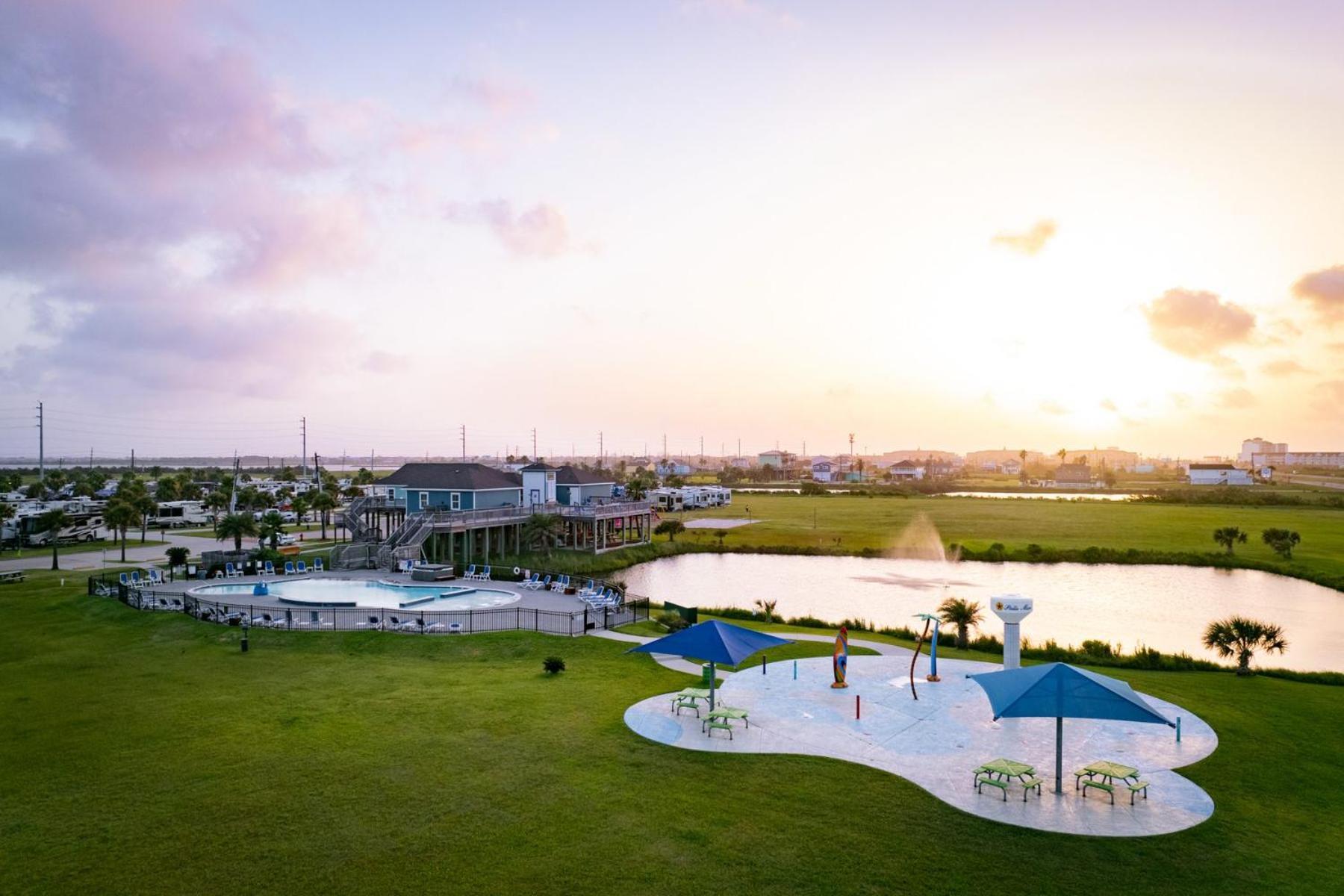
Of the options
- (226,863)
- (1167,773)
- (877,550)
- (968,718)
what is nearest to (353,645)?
(226,863)

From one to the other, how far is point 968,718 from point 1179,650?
20219 millimetres

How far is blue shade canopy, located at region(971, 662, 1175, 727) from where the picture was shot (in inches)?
473

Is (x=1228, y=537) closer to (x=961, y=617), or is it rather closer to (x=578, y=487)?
(x=961, y=617)

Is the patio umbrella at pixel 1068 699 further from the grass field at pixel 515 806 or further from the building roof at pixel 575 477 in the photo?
the building roof at pixel 575 477

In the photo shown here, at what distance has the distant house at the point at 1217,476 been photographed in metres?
159

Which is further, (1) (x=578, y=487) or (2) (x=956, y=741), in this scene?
(1) (x=578, y=487)

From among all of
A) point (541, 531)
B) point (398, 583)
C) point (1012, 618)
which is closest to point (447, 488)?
point (541, 531)

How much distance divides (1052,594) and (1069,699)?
3632 cm

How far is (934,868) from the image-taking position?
10.3 meters

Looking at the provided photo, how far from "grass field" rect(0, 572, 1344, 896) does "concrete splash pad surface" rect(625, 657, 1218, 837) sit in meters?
0.50

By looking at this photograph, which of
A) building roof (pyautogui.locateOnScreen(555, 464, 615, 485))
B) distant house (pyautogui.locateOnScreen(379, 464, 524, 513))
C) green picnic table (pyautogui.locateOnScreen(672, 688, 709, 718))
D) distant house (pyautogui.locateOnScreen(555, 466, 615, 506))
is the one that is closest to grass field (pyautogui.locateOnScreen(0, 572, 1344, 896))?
green picnic table (pyautogui.locateOnScreen(672, 688, 709, 718))

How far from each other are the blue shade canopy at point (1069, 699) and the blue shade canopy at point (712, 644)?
563cm

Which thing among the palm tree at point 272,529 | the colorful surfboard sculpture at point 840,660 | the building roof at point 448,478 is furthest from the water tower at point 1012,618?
the palm tree at point 272,529

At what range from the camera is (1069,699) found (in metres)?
12.2
